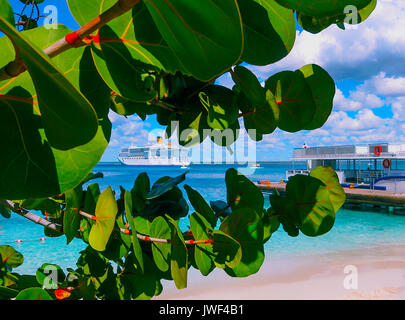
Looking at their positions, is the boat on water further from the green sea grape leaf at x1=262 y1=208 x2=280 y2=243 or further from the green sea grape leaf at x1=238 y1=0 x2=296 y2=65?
the green sea grape leaf at x1=238 y1=0 x2=296 y2=65

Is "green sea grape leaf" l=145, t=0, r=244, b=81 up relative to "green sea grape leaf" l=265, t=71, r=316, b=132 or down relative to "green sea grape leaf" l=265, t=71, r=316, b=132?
down

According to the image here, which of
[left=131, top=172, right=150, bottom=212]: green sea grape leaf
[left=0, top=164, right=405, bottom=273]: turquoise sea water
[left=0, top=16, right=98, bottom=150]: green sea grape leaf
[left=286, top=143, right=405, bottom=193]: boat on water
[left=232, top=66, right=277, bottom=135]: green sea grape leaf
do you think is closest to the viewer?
[left=0, top=16, right=98, bottom=150]: green sea grape leaf

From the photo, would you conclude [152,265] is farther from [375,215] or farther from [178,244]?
[375,215]

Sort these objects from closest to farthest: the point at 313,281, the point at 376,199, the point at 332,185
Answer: the point at 332,185 < the point at 313,281 < the point at 376,199

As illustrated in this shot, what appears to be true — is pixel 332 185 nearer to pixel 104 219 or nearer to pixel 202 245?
pixel 202 245

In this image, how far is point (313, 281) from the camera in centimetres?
757

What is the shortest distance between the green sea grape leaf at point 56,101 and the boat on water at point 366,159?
40.4 feet

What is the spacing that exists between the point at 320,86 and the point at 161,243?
0.32 m

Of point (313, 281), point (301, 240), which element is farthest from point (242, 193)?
point (301, 240)

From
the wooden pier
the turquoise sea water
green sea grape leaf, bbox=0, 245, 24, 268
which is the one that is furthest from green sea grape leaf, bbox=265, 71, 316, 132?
the wooden pier

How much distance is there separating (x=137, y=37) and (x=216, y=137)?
0.23 m

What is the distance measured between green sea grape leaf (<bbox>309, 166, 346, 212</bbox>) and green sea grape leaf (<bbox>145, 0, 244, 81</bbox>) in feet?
1.25

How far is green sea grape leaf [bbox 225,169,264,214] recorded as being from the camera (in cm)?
45

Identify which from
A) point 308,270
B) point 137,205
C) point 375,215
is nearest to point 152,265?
point 137,205
